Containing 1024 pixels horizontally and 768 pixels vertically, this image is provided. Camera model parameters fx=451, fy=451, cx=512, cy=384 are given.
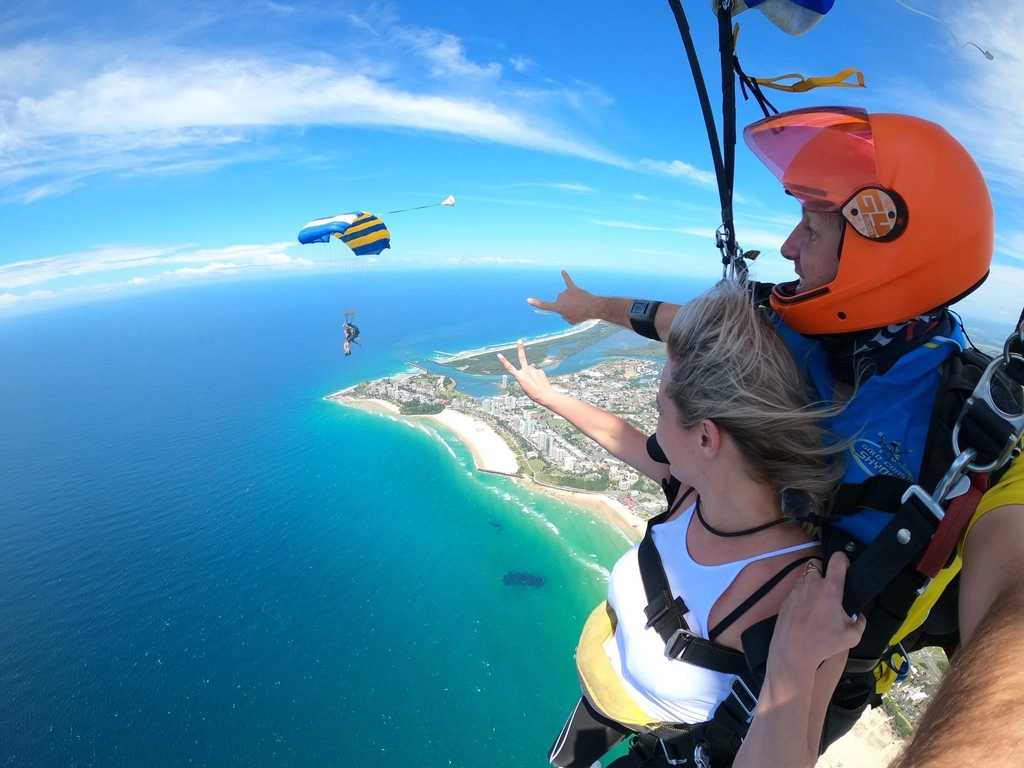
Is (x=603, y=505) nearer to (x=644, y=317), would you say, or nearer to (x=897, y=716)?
(x=897, y=716)

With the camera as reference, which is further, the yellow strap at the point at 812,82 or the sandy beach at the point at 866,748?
the sandy beach at the point at 866,748

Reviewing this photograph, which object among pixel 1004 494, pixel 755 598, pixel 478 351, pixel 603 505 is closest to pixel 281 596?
pixel 603 505

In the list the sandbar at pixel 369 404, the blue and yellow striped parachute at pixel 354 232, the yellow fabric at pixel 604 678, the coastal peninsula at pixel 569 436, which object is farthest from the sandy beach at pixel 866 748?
the sandbar at pixel 369 404

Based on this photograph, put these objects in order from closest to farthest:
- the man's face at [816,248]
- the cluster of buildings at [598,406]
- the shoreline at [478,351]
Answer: the man's face at [816,248]
the cluster of buildings at [598,406]
the shoreline at [478,351]

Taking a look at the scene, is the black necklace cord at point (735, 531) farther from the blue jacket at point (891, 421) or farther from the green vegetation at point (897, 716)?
the green vegetation at point (897, 716)

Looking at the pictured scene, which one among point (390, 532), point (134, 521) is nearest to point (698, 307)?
point (390, 532)

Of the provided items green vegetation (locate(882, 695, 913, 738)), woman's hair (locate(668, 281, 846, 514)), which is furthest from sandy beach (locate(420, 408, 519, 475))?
woman's hair (locate(668, 281, 846, 514))

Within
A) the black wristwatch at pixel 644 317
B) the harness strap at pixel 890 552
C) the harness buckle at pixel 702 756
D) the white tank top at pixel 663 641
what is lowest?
the harness buckle at pixel 702 756
